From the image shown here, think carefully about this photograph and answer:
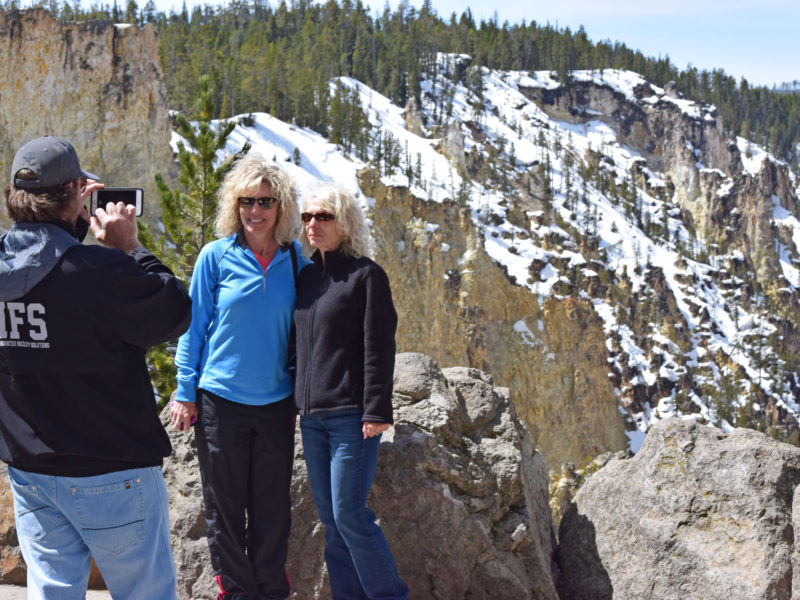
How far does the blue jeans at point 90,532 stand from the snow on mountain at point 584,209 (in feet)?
120

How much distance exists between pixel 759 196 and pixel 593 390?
230 feet

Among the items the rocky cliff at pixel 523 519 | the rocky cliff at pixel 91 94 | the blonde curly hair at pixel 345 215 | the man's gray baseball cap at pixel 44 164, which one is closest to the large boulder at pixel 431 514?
the rocky cliff at pixel 523 519

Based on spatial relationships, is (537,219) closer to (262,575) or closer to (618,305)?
(618,305)

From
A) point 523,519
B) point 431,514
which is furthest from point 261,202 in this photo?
point 523,519

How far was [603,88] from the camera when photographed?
10588 centimetres

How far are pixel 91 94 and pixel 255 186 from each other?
24.9 m

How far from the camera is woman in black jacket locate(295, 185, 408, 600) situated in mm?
2887

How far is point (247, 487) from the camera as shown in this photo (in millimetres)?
2980

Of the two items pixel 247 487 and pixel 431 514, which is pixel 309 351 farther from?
pixel 431 514

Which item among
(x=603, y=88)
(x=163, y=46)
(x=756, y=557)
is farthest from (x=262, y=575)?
(x=603, y=88)

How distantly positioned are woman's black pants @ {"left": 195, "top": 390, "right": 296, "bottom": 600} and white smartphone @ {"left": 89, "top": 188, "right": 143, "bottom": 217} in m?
0.89

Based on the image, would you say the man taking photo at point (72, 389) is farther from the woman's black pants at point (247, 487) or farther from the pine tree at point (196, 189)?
the pine tree at point (196, 189)

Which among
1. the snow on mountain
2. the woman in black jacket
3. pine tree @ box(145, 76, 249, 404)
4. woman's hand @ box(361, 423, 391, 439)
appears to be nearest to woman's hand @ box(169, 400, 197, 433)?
the woman in black jacket

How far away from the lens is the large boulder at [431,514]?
3.62m
